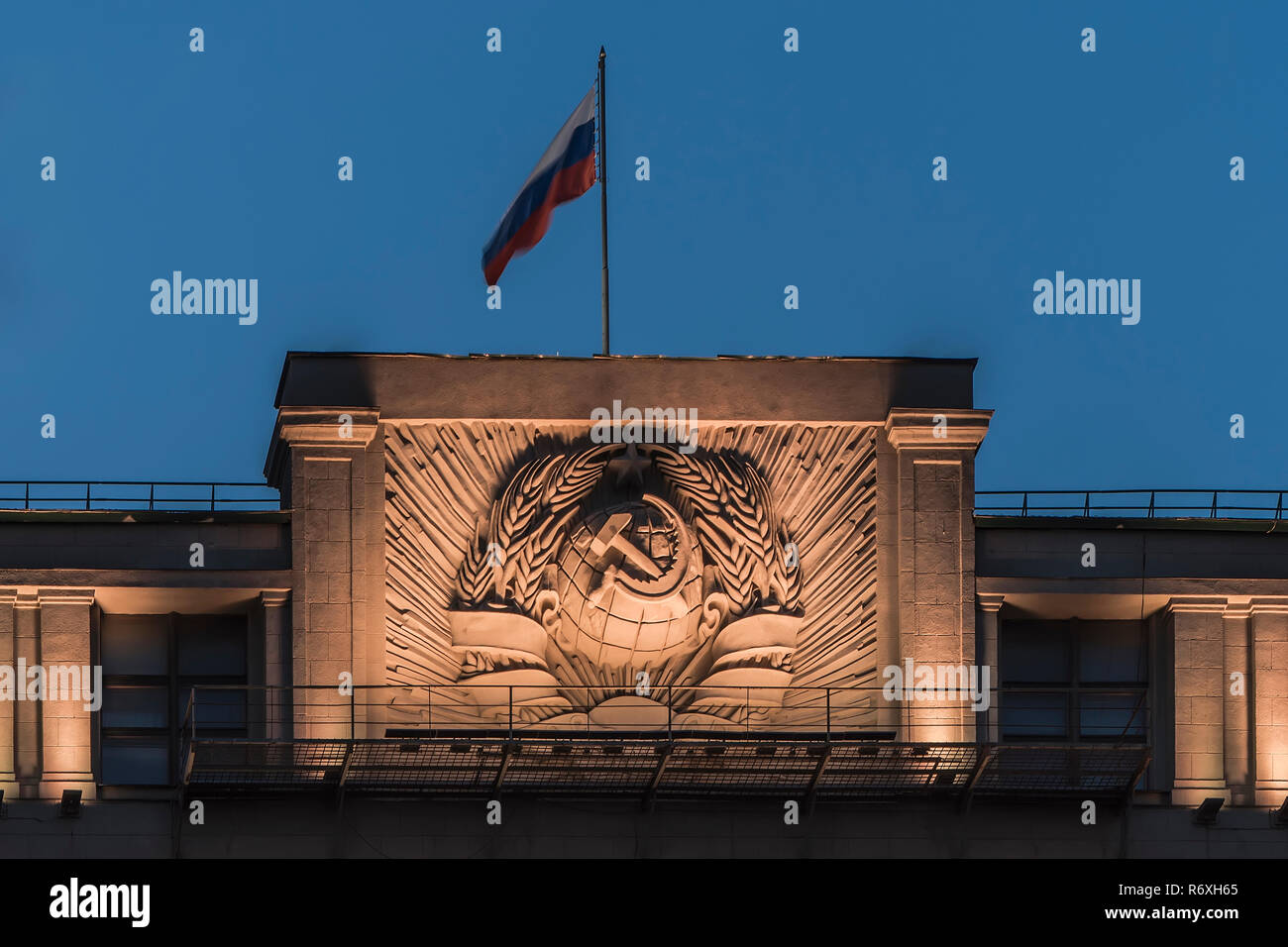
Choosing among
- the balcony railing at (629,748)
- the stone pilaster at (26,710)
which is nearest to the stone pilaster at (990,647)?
the balcony railing at (629,748)

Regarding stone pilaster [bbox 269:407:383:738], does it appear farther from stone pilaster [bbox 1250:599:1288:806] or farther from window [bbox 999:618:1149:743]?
stone pilaster [bbox 1250:599:1288:806]

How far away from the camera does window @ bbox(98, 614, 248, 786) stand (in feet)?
235

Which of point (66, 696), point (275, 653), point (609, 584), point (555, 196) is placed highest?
point (555, 196)

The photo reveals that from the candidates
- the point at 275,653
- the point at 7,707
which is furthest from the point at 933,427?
the point at 7,707

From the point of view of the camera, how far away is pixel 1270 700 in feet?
236

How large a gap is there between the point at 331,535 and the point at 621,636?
5152mm

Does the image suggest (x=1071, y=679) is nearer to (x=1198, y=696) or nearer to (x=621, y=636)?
(x=1198, y=696)

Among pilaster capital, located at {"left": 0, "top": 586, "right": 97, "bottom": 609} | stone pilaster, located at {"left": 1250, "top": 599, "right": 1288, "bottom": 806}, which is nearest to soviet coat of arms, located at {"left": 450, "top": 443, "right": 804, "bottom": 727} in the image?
pilaster capital, located at {"left": 0, "top": 586, "right": 97, "bottom": 609}

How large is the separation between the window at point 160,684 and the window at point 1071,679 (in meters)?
13.2

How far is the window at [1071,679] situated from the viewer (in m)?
73.0

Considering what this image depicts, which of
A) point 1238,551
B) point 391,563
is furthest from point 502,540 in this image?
point 1238,551

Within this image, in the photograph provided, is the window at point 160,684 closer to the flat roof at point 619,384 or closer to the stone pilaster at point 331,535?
the stone pilaster at point 331,535

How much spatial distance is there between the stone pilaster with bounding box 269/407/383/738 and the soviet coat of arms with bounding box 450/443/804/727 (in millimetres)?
1702
